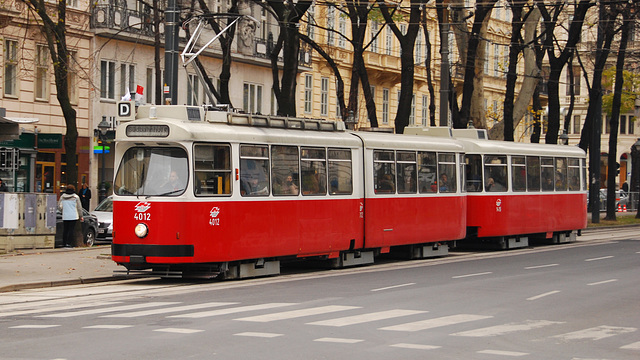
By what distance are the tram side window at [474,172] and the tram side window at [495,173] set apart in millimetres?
175

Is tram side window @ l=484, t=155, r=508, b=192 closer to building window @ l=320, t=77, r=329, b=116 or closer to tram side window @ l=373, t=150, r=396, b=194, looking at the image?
tram side window @ l=373, t=150, r=396, b=194

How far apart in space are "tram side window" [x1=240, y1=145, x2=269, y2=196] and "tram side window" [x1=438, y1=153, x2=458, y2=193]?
7127mm

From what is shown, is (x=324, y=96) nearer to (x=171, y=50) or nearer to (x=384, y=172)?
(x=384, y=172)

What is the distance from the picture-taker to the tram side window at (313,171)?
20.5 metres

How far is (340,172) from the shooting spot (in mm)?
21641

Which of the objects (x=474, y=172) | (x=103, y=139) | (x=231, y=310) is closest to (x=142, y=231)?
(x=231, y=310)

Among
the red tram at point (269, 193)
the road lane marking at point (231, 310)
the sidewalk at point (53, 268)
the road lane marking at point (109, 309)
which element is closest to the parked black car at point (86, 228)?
the sidewalk at point (53, 268)

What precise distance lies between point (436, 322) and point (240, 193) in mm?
6652

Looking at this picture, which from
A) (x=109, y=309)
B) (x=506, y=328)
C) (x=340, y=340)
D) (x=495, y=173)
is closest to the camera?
(x=340, y=340)

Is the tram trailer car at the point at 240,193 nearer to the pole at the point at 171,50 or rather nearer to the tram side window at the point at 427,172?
the tram side window at the point at 427,172

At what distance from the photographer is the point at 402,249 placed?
25.0 metres

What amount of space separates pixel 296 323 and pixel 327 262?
9557 millimetres

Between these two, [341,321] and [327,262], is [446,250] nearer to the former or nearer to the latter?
[327,262]

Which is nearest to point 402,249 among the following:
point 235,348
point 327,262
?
point 327,262
